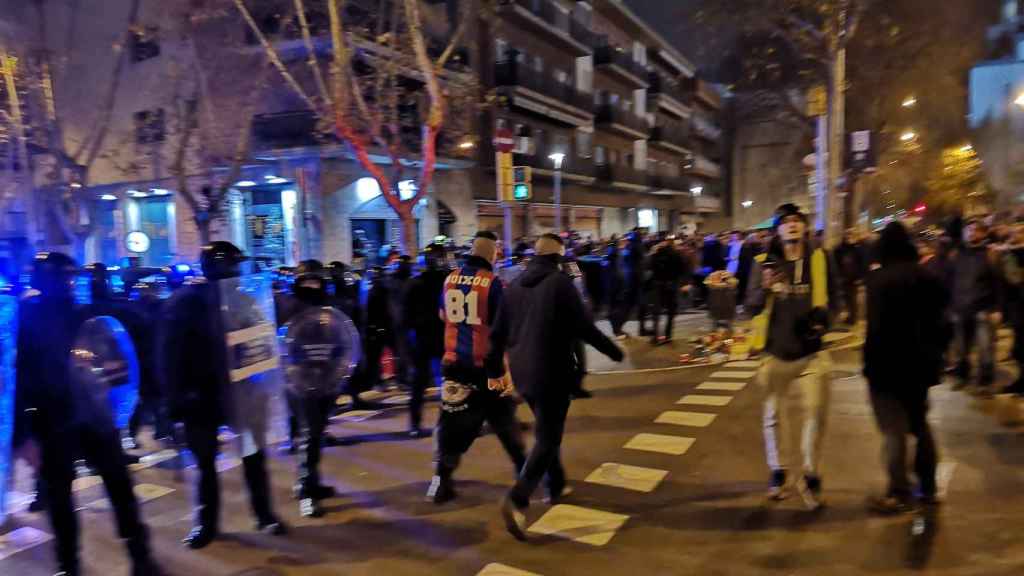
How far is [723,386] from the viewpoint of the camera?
8.36 meters

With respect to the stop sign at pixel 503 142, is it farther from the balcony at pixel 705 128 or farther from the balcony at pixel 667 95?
the balcony at pixel 705 128

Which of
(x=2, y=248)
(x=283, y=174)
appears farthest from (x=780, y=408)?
(x=283, y=174)

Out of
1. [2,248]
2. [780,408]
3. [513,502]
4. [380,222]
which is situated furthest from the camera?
[380,222]

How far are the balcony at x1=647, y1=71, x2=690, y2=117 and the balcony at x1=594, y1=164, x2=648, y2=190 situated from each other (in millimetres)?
7287

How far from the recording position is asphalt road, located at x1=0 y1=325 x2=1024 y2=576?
3971mm

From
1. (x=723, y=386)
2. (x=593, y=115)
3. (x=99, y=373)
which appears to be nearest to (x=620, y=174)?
(x=593, y=115)

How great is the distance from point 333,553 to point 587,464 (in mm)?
2271

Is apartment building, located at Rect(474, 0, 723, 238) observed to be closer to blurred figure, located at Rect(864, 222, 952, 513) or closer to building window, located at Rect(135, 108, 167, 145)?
building window, located at Rect(135, 108, 167, 145)

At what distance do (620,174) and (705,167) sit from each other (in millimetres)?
22133

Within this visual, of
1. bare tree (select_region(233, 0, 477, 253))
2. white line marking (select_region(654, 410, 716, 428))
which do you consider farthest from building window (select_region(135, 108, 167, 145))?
white line marking (select_region(654, 410, 716, 428))

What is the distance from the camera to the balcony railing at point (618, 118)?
3662cm

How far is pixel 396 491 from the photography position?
17.3 feet

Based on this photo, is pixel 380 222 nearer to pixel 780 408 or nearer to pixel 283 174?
pixel 283 174

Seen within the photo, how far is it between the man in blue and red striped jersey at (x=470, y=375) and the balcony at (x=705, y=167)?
5015 centimetres
